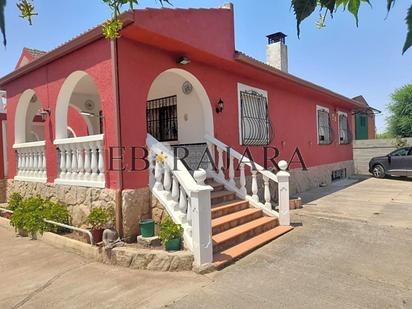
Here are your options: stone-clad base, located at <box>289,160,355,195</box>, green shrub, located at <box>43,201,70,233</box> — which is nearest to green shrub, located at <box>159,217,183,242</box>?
green shrub, located at <box>43,201,70,233</box>

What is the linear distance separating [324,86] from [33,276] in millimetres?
11615

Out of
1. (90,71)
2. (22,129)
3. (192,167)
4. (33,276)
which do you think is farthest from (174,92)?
(33,276)

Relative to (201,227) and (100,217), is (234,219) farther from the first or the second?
(100,217)

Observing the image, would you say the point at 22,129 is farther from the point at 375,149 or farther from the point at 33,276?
the point at 375,149

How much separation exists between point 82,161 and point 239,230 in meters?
3.44

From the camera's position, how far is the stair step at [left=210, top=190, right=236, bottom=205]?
688cm

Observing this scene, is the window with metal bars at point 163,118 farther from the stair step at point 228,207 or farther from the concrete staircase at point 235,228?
the stair step at point 228,207

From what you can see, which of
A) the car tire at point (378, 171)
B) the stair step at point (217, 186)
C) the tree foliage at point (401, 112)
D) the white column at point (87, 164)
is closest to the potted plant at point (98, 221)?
the white column at point (87, 164)

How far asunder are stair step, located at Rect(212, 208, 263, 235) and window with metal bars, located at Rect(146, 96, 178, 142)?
9.81 ft

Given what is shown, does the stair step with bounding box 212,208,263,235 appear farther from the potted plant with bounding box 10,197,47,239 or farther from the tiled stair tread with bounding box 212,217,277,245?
the potted plant with bounding box 10,197,47,239

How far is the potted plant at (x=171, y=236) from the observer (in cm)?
493

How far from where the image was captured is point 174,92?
858 centimetres

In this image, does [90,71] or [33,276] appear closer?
[33,276]

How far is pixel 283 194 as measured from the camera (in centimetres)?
676
